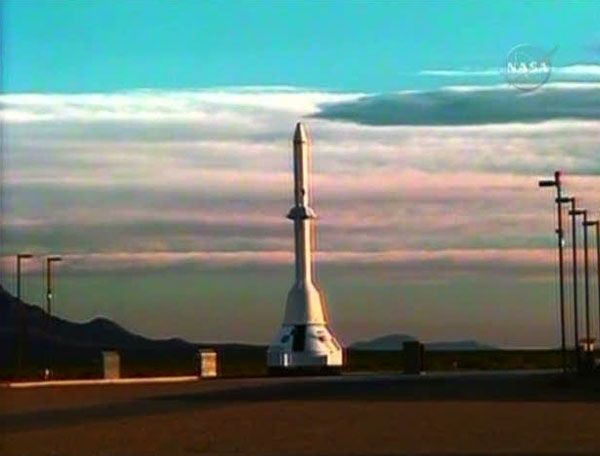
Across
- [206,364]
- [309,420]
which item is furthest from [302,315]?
[309,420]

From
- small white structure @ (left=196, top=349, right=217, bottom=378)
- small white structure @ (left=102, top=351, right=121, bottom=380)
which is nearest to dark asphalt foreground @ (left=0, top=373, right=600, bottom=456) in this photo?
small white structure @ (left=102, top=351, right=121, bottom=380)

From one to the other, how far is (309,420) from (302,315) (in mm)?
45094

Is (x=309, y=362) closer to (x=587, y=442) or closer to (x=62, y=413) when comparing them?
(x=62, y=413)

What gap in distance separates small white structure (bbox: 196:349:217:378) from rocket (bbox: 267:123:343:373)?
9.04 ft

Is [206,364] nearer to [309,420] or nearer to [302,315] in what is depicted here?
[302,315]

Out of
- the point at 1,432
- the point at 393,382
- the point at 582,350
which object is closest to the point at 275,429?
the point at 1,432

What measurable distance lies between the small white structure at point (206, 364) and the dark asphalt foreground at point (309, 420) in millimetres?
22769

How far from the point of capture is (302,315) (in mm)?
79562

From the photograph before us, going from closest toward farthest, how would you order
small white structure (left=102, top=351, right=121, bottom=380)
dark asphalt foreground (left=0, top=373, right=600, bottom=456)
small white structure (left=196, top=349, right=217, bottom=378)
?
dark asphalt foreground (left=0, top=373, right=600, bottom=456) < small white structure (left=102, top=351, right=121, bottom=380) < small white structure (left=196, top=349, right=217, bottom=378)

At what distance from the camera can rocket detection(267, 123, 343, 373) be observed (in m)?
78.1

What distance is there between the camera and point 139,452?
85.7ft

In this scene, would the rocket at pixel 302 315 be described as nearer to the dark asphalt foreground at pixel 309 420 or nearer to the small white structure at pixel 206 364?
the small white structure at pixel 206 364

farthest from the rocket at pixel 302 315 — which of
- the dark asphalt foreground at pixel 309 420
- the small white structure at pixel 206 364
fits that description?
the dark asphalt foreground at pixel 309 420

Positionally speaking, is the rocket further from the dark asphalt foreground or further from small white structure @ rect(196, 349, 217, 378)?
the dark asphalt foreground
